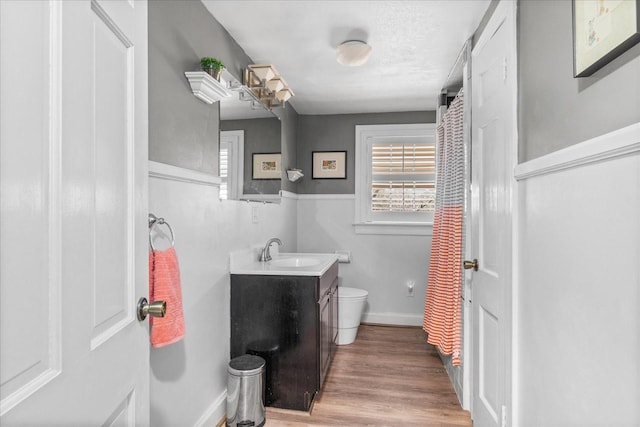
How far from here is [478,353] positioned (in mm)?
2078

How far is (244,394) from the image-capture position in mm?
2094

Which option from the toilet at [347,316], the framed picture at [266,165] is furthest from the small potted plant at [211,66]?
the toilet at [347,316]

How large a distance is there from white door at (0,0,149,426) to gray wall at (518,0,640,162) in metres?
1.16

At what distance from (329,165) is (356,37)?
1884 mm

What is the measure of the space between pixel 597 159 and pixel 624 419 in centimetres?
63

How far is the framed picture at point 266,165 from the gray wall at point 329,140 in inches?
34.0

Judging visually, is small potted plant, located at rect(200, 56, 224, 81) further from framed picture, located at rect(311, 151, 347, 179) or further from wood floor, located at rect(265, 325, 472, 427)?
framed picture, located at rect(311, 151, 347, 179)

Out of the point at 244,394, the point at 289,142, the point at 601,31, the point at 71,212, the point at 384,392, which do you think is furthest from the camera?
the point at 289,142

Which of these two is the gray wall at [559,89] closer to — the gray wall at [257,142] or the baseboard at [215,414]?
the gray wall at [257,142]

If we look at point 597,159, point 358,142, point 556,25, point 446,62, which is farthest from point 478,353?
point 358,142

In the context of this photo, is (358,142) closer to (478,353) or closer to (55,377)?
(478,353)

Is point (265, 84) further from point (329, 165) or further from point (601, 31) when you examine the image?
point (601, 31)

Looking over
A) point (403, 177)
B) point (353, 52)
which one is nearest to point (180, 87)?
point (353, 52)

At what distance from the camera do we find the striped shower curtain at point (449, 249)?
97.0 inches
